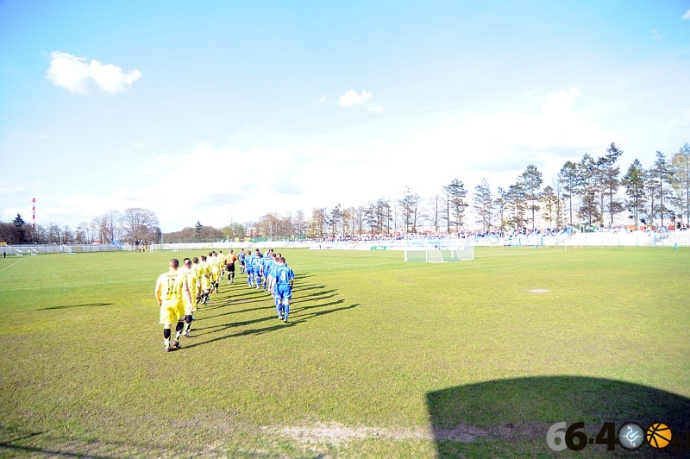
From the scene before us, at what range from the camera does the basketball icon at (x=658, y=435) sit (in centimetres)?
450

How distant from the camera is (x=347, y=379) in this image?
663 centimetres

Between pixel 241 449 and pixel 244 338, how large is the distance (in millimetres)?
5392

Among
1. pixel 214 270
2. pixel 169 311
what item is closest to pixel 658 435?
pixel 169 311

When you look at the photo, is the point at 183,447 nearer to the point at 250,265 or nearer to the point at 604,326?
the point at 604,326

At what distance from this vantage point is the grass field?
4.77m

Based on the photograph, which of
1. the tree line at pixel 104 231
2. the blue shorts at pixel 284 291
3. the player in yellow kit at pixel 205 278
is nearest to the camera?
the blue shorts at pixel 284 291

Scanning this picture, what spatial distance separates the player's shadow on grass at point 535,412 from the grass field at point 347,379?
26 mm

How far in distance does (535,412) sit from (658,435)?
1.33 metres

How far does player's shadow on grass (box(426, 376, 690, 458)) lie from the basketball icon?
0.21 feet

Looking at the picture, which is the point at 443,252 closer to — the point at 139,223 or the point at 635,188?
the point at 635,188

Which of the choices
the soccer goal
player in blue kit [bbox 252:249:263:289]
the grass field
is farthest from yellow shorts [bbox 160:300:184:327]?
the soccer goal

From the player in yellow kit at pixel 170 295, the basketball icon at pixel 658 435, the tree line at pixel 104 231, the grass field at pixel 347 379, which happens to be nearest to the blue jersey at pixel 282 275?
the grass field at pixel 347 379

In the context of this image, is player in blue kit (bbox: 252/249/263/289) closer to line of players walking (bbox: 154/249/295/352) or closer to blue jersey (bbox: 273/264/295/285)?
line of players walking (bbox: 154/249/295/352)

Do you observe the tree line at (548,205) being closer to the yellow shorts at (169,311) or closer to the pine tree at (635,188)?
the pine tree at (635,188)
